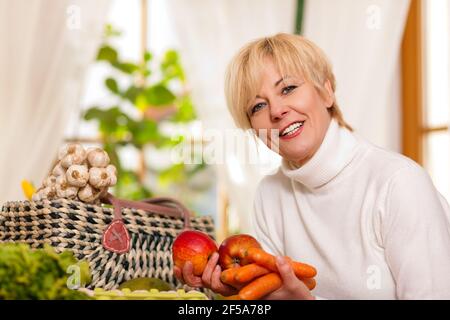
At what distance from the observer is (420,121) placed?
3.09 m

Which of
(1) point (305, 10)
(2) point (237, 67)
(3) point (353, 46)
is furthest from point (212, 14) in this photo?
(2) point (237, 67)

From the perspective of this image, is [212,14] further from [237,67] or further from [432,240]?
[432,240]

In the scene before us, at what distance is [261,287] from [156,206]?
0.55 meters

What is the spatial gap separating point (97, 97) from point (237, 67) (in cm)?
241

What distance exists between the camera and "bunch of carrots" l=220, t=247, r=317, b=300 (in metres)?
1.14

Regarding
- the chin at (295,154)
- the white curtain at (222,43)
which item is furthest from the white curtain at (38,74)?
the chin at (295,154)

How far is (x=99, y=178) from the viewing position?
57.2 inches

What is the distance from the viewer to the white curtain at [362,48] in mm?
2744

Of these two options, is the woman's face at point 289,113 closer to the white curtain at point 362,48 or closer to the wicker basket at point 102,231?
the wicker basket at point 102,231

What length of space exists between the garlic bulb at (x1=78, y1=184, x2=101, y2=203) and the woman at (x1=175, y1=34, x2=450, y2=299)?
284 mm

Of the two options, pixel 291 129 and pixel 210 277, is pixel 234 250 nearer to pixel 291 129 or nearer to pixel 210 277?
pixel 210 277

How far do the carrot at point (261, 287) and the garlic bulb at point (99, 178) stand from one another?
1.51 feet

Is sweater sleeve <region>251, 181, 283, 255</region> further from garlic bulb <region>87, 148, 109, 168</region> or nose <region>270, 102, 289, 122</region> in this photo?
garlic bulb <region>87, 148, 109, 168</region>

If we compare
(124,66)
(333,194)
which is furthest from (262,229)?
(124,66)
